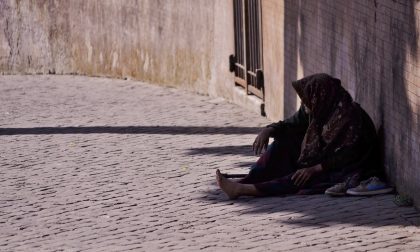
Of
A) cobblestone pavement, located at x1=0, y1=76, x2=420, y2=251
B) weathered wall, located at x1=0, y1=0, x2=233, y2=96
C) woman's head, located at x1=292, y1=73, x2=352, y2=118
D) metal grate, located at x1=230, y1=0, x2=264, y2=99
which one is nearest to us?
cobblestone pavement, located at x1=0, y1=76, x2=420, y2=251

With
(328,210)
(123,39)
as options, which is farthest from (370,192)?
(123,39)

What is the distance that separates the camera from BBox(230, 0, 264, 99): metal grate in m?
14.7

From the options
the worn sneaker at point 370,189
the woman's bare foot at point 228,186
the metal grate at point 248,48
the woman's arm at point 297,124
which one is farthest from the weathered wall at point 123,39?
the worn sneaker at point 370,189

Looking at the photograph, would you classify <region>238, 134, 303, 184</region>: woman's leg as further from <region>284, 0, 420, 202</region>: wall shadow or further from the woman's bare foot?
<region>284, 0, 420, 202</region>: wall shadow

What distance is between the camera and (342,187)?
9.11m

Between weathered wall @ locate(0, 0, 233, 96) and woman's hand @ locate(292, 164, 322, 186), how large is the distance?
6738mm

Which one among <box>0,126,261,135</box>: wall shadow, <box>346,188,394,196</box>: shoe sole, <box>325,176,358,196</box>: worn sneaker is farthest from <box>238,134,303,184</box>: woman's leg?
<box>0,126,261,135</box>: wall shadow

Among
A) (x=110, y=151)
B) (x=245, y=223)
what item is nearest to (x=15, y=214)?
(x=245, y=223)

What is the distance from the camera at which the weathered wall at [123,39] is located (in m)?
16.5

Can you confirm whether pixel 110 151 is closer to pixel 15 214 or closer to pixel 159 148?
pixel 159 148

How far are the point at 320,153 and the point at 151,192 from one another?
5.14 ft

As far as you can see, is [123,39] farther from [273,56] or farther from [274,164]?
[274,164]

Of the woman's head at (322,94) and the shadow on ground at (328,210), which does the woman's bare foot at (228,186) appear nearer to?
the shadow on ground at (328,210)

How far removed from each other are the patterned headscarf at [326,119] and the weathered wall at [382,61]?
29 centimetres
